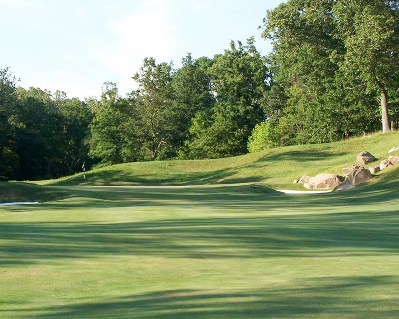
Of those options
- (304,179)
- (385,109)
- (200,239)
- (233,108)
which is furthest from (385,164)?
(233,108)

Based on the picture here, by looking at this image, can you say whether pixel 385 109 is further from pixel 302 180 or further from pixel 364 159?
pixel 302 180

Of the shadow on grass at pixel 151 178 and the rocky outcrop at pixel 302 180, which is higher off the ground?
the shadow on grass at pixel 151 178

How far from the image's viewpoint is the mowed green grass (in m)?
6.91

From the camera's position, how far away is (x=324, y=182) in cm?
3972

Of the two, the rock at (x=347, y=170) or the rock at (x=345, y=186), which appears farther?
the rock at (x=347, y=170)

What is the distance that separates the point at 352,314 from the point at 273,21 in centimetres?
5130

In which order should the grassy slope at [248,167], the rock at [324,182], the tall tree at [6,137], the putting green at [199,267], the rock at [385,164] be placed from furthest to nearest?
1. the tall tree at [6,137]
2. the grassy slope at [248,167]
3. the rock at [324,182]
4. the rock at [385,164]
5. the putting green at [199,267]

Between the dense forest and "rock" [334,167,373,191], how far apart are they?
22105 mm

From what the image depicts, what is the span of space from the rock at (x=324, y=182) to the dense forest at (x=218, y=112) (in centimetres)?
1963

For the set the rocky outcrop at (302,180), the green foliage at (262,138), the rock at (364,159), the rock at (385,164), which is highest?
the green foliage at (262,138)

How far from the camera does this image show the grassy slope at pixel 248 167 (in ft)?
164

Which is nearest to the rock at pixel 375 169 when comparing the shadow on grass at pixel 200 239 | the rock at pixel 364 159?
the rock at pixel 364 159

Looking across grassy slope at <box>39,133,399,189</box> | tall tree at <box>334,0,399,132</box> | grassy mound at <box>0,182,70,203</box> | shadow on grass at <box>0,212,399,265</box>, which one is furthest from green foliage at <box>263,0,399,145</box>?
shadow on grass at <box>0,212,399,265</box>

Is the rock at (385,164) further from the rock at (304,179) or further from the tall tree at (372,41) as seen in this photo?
the tall tree at (372,41)
